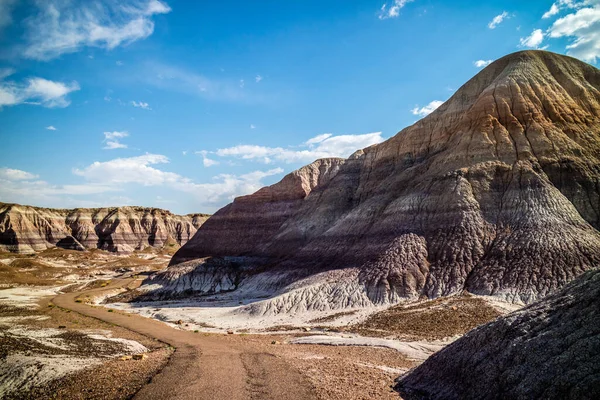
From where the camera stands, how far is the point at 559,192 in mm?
34656

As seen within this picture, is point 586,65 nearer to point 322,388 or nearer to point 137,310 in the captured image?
point 322,388

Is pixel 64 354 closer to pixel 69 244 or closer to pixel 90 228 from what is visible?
pixel 69 244

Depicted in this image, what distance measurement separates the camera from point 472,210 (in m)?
36.4

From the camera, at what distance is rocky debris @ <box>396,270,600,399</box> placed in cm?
799

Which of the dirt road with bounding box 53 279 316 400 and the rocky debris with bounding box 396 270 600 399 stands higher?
the rocky debris with bounding box 396 270 600 399

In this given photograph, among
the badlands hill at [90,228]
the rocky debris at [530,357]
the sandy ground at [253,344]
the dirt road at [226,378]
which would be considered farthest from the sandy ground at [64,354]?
the badlands hill at [90,228]

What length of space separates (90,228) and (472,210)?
13485cm

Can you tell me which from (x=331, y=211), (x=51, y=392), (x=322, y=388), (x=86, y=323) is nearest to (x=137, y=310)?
(x=86, y=323)

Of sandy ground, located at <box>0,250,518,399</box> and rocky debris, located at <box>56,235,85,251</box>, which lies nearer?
sandy ground, located at <box>0,250,518,399</box>

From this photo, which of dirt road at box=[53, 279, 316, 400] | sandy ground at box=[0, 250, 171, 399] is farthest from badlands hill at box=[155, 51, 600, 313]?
dirt road at box=[53, 279, 316, 400]

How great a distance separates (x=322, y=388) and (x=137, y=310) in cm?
3919

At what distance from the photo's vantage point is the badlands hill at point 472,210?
31.5 meters

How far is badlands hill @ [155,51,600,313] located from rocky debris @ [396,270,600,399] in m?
19.6

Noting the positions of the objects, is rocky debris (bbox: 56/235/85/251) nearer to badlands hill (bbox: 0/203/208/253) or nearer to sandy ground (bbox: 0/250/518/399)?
badlands hill (bbox: 0/203/208/253)
